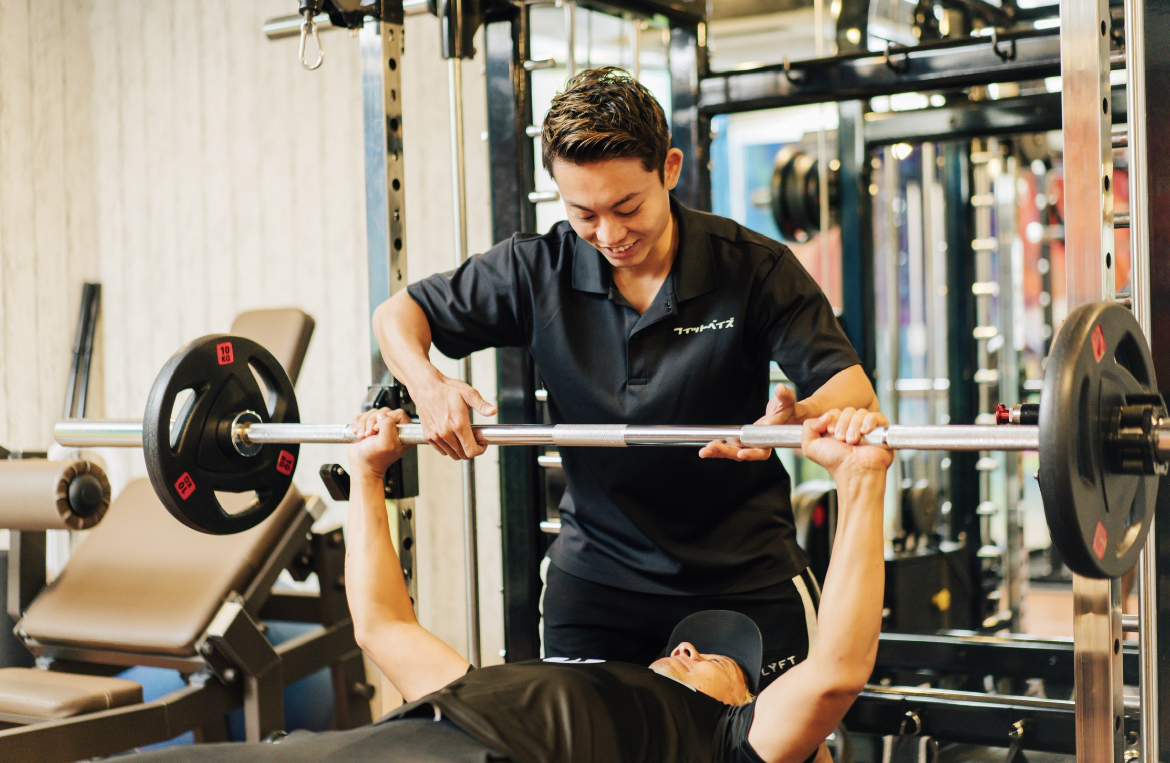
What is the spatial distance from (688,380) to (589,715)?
2.00ft

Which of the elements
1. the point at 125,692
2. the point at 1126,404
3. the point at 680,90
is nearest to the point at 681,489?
the point at 1126,404

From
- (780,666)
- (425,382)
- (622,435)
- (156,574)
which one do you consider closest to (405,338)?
(425,382)

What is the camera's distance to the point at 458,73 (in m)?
2.44

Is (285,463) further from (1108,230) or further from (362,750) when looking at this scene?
(1108,230)

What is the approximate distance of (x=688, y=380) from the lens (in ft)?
6.14

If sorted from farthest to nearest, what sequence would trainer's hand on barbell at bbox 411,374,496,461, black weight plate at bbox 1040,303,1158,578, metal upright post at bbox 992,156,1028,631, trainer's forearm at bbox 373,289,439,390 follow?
metal upright post at bbox 992,156,1028,631 < trainer's forearm at bbox 373,289,439,390 < trainer's hand on barbell at bbox 411,374,496,461 < black weight plate at bbox 1040,303,1158,578

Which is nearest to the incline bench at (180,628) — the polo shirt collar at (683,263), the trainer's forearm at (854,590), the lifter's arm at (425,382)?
the lifter's arm at (425,382)

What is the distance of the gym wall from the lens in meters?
3.99

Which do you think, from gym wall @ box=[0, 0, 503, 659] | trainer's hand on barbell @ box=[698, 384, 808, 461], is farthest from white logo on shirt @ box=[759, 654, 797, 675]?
gym wall @ box=[0, 0, 503, 659]

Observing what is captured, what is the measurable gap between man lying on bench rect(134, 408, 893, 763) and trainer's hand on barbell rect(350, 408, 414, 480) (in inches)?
14.1

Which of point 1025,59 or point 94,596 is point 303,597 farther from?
point 1025,59

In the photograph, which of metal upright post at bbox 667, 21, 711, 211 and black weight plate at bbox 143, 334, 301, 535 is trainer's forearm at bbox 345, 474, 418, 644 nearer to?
black weight plate at bbox 143, 334, 301, 535

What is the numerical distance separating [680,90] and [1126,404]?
1.74 m

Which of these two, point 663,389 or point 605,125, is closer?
point 605,125
